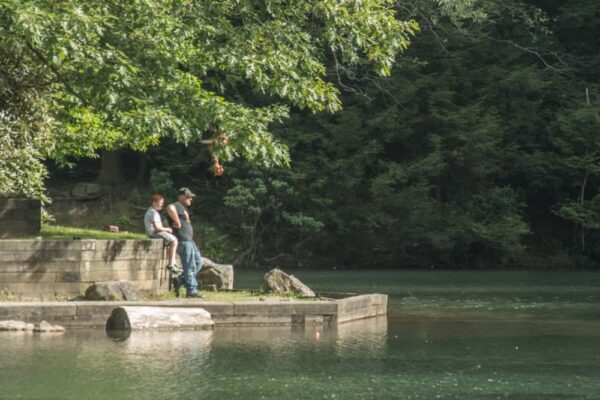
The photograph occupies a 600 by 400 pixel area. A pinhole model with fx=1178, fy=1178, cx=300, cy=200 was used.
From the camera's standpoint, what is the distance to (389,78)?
47.8 meters

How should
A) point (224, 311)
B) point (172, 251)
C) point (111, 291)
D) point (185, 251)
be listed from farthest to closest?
point (172, 251) → point (185, 251) → point (111, 291) → point (224, 311)

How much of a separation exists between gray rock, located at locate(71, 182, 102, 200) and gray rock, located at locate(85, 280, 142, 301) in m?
28.8

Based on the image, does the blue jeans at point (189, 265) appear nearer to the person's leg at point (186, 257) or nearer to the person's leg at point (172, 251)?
the person's leg at point (186, 257)

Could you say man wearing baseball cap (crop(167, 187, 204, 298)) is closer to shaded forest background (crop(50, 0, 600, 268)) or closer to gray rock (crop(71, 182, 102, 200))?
shaded forest background (crop(50, 0, 600, 268))

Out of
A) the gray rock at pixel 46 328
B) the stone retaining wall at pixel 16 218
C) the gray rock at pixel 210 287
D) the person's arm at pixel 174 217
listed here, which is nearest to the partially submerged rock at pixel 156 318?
the gray rock at pixel 46 328

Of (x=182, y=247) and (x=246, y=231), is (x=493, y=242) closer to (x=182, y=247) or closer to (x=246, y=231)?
(x=246, y=231)

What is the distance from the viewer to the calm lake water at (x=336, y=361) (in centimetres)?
1177

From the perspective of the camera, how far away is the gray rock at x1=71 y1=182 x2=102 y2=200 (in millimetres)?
47531

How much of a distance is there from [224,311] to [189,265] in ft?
6.10

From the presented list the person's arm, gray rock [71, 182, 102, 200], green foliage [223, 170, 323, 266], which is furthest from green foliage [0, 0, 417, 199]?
gray rock [71, 182, 102, 200]

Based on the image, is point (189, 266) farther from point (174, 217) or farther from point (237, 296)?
point (237, 296)

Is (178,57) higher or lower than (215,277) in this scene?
higher

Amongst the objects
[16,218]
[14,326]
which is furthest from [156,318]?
[16,218]

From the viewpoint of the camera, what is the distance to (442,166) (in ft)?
148
